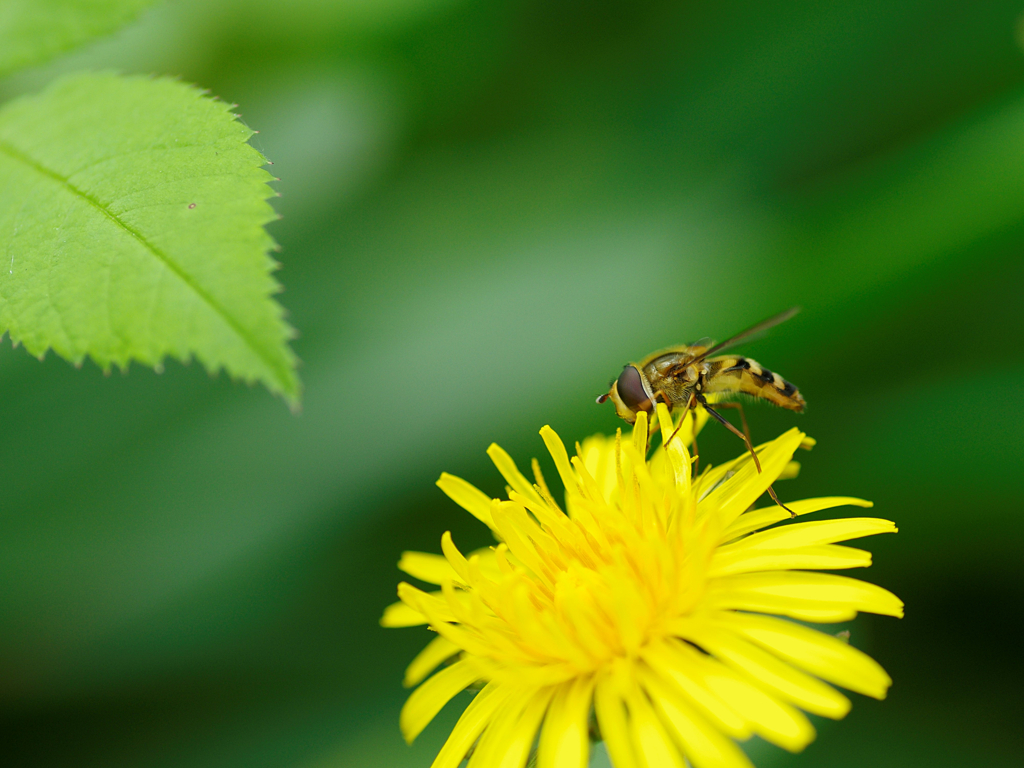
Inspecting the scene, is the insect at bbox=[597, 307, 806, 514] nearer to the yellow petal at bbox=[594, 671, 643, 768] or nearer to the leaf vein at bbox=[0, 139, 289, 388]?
the yellow petal at bbox=[594, 671, 643, 768]

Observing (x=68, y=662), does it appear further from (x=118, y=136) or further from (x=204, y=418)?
(x=118, y=136)

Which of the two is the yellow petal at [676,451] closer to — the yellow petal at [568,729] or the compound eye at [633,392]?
the compound eye at [633,392]

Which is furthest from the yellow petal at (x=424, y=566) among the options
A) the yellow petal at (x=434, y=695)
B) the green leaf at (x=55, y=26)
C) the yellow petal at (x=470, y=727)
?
the green leaf at (x=55, y=26)

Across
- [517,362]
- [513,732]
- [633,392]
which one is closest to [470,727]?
[513,732]

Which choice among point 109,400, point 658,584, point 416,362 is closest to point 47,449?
point 109,400

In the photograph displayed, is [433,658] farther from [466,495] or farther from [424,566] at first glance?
[466,495]

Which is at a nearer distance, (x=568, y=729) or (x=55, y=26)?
(x=568, y=729)
